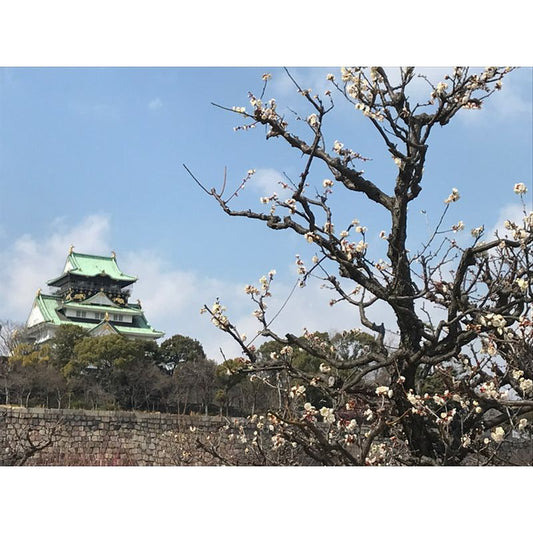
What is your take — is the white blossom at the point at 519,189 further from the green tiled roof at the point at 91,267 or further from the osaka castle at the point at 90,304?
the green tiled roof at the point at 91,267

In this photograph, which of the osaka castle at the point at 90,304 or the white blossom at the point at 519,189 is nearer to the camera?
the white blossom at the point at 519,189

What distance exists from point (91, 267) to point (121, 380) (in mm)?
3937

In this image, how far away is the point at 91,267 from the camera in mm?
11359

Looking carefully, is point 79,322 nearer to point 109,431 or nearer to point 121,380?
point 121,380

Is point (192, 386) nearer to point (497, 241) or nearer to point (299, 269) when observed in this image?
point (299, 269)

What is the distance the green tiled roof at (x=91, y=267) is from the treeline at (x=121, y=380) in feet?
9.55

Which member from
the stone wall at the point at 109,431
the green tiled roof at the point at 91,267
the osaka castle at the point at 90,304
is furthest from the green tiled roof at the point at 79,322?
the stone wall at the point at 109,431

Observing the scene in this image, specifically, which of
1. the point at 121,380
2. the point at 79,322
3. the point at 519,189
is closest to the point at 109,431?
the point at 121,380

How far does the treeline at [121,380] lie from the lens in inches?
300

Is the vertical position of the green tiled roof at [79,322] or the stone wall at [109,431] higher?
the green tiled roof at [79,322]

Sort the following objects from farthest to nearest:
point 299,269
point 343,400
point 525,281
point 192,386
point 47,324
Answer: point 47,324, point 192,386, point 299,269, point 343,400, point 525,281

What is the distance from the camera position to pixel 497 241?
5.91 feet
